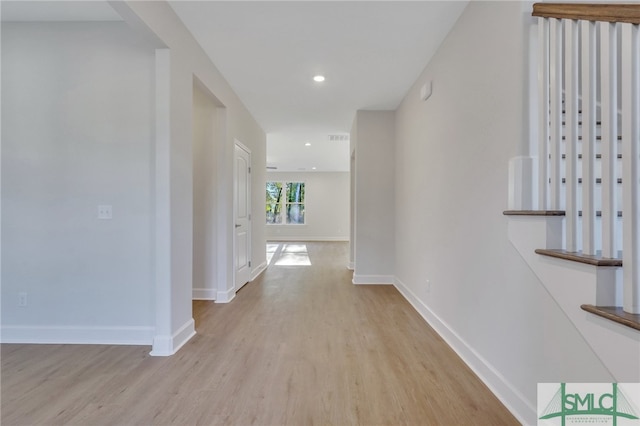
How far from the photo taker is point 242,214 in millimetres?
4039

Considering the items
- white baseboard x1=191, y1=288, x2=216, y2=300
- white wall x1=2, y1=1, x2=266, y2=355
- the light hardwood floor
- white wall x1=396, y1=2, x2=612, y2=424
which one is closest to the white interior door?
white baseboard x1=191, y1=288, x2=216, y2=300

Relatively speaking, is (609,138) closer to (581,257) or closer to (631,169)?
(631,169)

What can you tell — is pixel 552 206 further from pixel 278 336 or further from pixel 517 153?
pixel 278 336

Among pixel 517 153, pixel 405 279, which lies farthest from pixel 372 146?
pixel 517 153

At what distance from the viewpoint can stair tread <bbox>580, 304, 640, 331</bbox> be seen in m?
0.92

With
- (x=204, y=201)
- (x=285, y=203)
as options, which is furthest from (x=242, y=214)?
(x=285, y=203)

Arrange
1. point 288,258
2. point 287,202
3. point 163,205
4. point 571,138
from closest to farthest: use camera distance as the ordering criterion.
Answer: point 571,138 < point 163,205 < point 288,258 < point 287,202

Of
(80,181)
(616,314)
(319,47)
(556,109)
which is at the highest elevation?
(319,47)

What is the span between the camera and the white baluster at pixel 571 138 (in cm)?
121

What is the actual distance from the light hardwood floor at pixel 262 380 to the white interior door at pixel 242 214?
112cm

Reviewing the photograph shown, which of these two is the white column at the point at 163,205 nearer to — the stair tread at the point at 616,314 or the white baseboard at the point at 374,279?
the stair tread at the point at 616,314

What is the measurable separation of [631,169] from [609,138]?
147 mm

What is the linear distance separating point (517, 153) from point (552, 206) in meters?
0.32

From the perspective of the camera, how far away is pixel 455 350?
2.19 m
